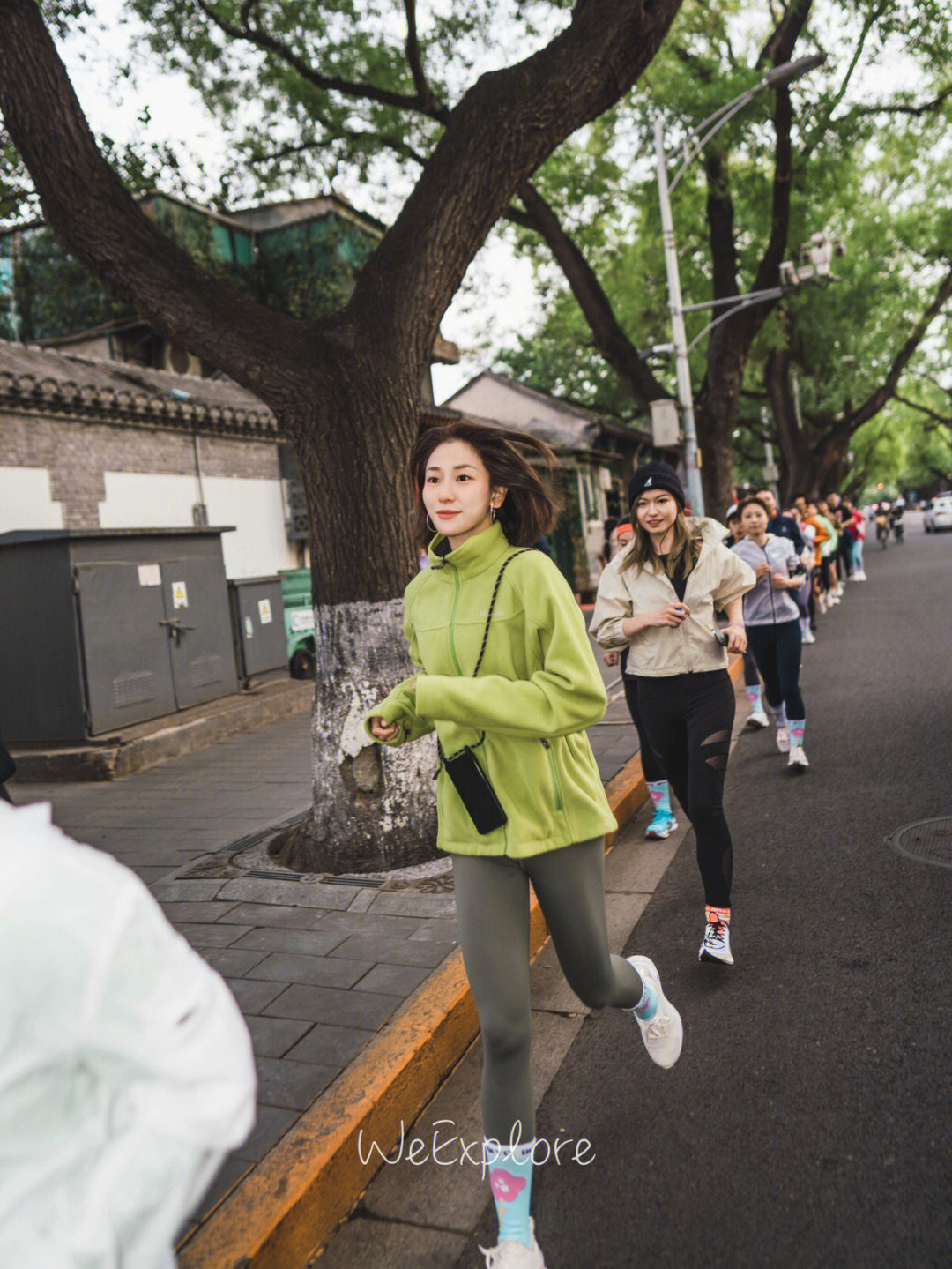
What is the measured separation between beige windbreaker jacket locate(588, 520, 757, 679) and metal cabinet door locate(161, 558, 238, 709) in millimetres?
5798

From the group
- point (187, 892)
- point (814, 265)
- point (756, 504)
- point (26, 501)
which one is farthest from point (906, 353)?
point (187, 892)

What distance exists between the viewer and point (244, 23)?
980 cm

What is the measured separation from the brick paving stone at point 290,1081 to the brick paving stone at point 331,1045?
1.3 inches

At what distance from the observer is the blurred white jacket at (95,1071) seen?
114cm

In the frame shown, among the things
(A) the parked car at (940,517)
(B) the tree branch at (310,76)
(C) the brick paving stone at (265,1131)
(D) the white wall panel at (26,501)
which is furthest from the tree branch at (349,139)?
(A) the parked car at (940,517)

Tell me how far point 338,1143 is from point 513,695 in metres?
1.36

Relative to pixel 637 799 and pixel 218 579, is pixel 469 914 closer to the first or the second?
pixel 637 799

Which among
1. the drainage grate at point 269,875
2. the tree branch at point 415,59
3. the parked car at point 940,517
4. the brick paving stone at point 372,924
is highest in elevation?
the tree branch at point 415,59

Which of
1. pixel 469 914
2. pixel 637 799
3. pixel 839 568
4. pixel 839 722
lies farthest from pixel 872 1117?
pixel 839 568

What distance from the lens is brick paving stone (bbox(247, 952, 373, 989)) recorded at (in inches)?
148

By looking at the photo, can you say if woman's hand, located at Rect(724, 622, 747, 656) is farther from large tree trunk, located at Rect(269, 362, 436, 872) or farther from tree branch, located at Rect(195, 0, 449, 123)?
tree branch, located at Rect(195, 0, 449, 123)

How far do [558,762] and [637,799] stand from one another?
→ 13.4 ft

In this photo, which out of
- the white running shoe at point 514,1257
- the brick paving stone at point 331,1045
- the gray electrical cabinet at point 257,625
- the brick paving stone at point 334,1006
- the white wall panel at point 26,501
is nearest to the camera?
the white running shoe at point 514,1257

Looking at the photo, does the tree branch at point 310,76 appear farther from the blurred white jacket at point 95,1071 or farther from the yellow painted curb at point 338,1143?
the blurred white jacket at point 95,1071
